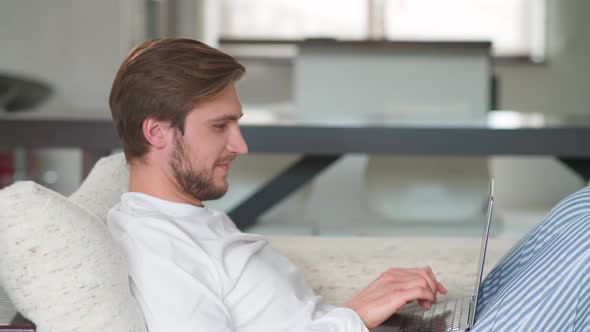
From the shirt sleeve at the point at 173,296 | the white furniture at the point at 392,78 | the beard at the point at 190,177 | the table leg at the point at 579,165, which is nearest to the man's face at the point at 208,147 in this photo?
the beard at the point at 190,177

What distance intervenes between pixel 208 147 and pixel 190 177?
5 cm

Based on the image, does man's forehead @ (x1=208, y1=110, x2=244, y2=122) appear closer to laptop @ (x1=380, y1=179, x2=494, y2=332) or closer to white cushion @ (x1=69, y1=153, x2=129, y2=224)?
white cushion @ (x1=69, y1=153, x2=129, y2=224)

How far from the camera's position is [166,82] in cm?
120

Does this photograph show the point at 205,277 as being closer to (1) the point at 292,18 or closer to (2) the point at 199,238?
(2) the point at 199,238

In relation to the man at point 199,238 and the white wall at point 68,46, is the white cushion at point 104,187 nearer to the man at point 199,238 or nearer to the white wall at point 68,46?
the man at point 199,238

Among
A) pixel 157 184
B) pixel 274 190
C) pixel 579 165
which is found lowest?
pixel 274 190

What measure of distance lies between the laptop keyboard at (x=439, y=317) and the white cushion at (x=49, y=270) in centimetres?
42

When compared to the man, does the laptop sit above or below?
below

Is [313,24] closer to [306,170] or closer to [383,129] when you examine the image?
[306,170]

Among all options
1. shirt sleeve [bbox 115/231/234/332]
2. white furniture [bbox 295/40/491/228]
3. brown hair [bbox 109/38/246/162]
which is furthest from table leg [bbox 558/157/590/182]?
shirt sleeve [bbox 115/231/234/332]

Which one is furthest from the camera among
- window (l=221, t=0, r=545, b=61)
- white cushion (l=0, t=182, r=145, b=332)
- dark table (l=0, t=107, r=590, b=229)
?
window (l=221, t=0, r=545, b=61)

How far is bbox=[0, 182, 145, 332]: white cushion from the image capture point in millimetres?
991

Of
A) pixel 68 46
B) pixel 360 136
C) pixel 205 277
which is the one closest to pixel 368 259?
pixel 205 277

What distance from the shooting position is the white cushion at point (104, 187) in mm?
1406
